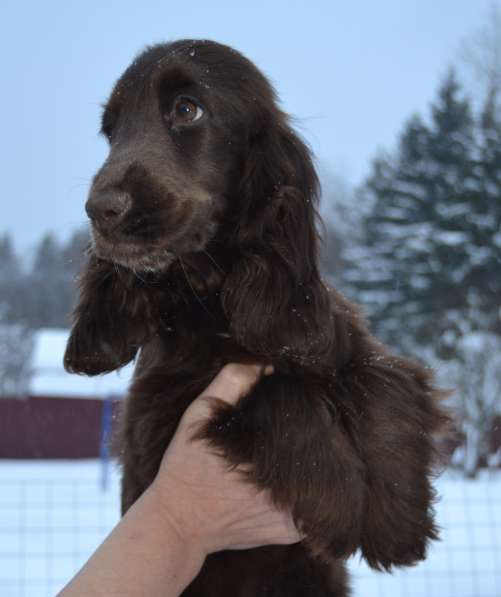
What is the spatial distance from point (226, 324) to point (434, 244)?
23.1m

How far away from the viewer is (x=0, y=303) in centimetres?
2920

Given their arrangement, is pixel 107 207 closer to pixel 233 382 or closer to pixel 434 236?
pixel 233 382

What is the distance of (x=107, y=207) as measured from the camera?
1.89 m

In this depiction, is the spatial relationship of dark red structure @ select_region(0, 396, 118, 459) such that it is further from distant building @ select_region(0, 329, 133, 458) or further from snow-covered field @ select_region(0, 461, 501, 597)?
snow-covered field @ select_region(0, 461, 501, 597)

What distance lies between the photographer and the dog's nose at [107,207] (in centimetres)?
189

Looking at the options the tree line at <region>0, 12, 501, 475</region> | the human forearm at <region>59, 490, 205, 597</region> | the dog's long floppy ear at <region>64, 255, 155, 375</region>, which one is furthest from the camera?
the tree line at <region>0, 12, 501, 475</region>

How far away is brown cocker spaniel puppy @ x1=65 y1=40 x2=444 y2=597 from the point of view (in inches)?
79.4

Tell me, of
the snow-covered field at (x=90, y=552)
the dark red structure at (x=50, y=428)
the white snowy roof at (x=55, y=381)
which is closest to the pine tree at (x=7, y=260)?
the white snowy roof at (x=55, y=381)

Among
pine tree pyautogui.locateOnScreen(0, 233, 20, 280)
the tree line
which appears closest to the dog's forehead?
the tree line

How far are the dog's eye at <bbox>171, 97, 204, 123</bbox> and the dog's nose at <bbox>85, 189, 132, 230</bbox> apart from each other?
1.31 feet

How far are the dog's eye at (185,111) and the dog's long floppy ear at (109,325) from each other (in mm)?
459

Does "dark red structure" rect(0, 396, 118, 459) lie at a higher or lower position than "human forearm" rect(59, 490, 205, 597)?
lower

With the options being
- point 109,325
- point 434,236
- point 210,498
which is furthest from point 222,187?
point 434,236

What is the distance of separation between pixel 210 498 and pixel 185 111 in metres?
1.05
